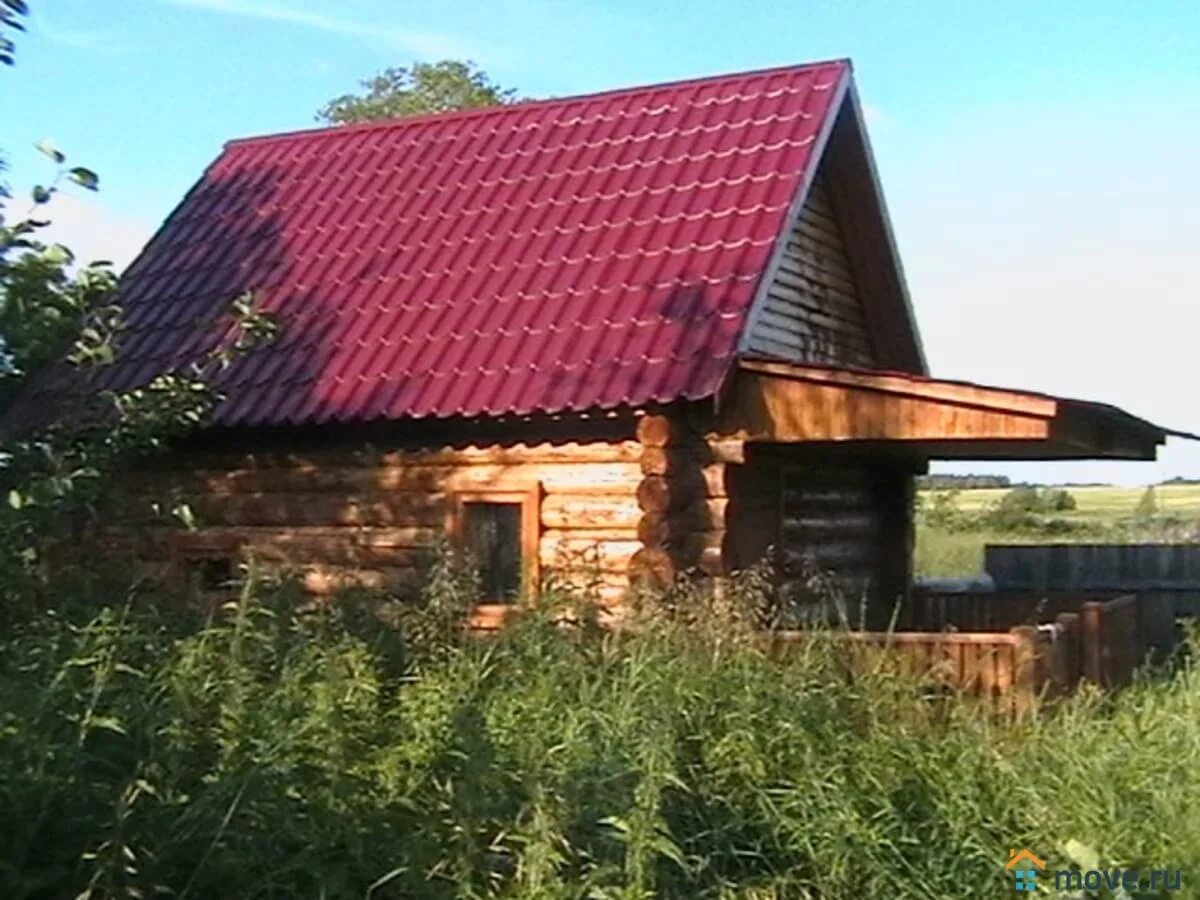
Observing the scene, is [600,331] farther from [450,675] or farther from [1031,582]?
[1031,582]

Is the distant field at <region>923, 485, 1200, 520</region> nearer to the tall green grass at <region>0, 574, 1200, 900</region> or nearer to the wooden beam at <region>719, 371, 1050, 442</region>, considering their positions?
the wooden beam at <region>719, 371, 1050, 442</region>

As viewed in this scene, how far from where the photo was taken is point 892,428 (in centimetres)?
1127

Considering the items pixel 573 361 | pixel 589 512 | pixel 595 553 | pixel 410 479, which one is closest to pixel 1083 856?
pixel 595 553

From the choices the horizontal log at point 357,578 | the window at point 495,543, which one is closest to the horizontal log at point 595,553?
the window at point 495,543

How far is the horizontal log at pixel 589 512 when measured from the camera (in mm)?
12405

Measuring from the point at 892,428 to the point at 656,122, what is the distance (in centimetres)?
538

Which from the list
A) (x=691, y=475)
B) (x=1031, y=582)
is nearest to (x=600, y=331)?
(x=691, y=475)

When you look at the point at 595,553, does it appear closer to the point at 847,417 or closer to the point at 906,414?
the point at 847,417

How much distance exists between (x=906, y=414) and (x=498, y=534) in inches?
151

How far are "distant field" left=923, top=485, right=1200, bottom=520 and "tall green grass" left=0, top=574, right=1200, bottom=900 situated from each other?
38336 mm

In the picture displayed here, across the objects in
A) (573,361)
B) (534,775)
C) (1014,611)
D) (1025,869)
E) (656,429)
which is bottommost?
(1025,869)

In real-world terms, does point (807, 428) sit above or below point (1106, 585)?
above

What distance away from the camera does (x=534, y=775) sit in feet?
23.6

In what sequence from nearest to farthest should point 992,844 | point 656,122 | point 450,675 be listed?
1. point 992,844
2. point 450,675
3. point 656,122
